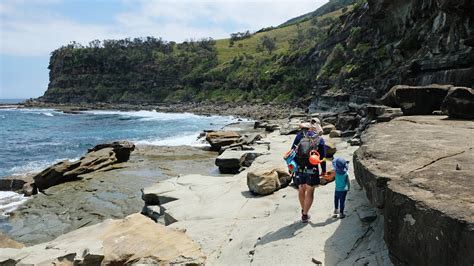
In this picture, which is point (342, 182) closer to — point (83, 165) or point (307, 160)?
point (307, 160)

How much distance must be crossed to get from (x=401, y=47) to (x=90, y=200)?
119 feet

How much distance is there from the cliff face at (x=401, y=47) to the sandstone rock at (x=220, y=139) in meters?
13.9

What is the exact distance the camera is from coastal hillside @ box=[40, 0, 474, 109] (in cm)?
2809

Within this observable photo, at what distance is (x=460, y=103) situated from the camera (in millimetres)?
11531

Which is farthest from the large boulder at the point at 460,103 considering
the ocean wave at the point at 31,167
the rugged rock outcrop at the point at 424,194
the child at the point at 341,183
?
the ocean wave at the point at 31,167


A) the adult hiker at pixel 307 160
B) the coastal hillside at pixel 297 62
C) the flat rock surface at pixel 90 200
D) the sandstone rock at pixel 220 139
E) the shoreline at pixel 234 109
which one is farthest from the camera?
the shoreline at pixel 234 109

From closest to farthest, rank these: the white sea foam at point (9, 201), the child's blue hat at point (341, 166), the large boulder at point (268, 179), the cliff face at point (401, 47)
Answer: the child's blue hat at point (341, 166), the large boulder at point (268, 179), the white sea foam at point (9, 201), the cliff face at point (401, 47)

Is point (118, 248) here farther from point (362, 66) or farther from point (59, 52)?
point (59, 52)

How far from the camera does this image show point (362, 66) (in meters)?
54.9

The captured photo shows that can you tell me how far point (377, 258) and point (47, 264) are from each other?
21.1 feet

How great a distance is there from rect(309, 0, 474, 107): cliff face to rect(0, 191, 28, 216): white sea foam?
2336 centimetres

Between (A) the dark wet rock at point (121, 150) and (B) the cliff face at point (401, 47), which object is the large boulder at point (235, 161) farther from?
(B) the cliff face at point (401, 47)

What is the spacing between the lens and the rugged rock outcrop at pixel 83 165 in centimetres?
2217

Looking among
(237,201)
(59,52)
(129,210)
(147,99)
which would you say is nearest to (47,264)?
(237,201)
